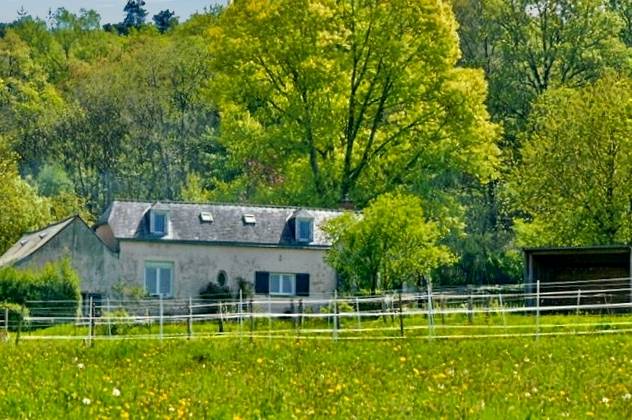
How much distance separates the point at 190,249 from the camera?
65.7m

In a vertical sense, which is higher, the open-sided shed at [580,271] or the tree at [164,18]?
the tree at [164,18]

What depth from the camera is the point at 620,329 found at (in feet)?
131

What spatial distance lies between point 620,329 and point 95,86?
61.9m

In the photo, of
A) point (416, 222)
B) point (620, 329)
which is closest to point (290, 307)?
point (416, 222)

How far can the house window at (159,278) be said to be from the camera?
65000 mm

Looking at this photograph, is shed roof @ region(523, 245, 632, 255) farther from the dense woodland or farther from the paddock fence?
the dense woodland

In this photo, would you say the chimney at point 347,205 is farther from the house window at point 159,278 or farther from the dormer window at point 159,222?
the house window at point 159,278

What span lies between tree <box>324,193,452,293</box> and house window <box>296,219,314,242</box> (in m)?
4.32

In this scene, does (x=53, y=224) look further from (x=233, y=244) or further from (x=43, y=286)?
(x=43, y=286)

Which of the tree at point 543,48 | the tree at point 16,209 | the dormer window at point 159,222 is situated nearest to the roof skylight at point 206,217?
the dormer window at point 159,222

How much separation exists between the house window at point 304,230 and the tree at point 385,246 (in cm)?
432

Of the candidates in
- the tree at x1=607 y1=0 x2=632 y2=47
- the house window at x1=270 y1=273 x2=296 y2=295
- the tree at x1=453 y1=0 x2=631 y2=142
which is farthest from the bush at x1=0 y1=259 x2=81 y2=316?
the tree at x1=607 y1=0 x2=632 y2=47

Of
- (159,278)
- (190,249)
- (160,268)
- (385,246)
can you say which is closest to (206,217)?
(190,249)

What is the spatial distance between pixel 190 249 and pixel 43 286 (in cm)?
728
